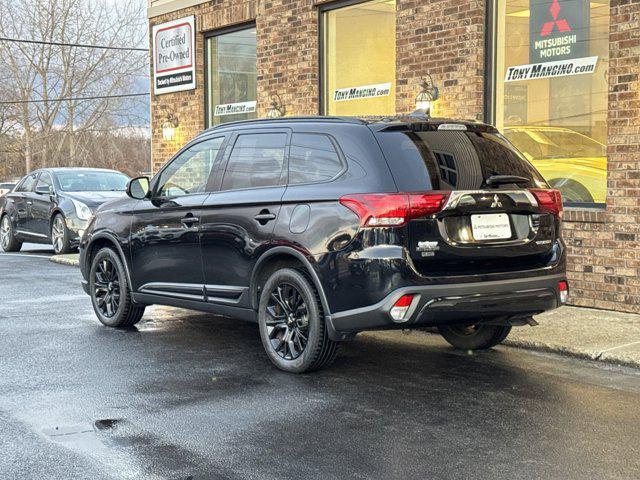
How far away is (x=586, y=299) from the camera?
31.6ft

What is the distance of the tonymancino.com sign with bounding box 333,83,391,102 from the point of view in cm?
1262

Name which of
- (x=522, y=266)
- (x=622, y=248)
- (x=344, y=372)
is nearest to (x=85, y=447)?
(x=344, y=372)

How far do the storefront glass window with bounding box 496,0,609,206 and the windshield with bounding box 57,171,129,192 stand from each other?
8.84 meters

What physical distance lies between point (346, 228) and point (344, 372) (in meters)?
1.21

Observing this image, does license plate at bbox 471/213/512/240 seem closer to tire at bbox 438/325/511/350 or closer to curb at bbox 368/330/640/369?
tire at bbox 438/325/511/350

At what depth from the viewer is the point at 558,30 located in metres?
10.1

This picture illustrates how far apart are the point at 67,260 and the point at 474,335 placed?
9.31 meters

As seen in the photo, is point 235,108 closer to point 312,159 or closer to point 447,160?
point 312,159

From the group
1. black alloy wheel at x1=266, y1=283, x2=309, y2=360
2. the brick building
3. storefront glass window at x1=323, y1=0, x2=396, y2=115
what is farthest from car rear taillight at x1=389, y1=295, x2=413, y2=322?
storefront glass window at x1=323, y1=0, x2=396, y2=115

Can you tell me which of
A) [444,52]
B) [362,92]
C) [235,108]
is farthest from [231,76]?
[444,52]

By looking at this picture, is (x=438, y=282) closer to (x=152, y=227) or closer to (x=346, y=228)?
(x=346, y=228)

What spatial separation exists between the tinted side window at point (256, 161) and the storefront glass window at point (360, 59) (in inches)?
212

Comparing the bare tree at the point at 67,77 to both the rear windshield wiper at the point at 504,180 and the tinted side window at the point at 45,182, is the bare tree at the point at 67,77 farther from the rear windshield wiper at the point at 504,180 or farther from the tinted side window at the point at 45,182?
the rear windshield wiper at the point at 504,180

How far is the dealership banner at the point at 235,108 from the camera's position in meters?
15.4
